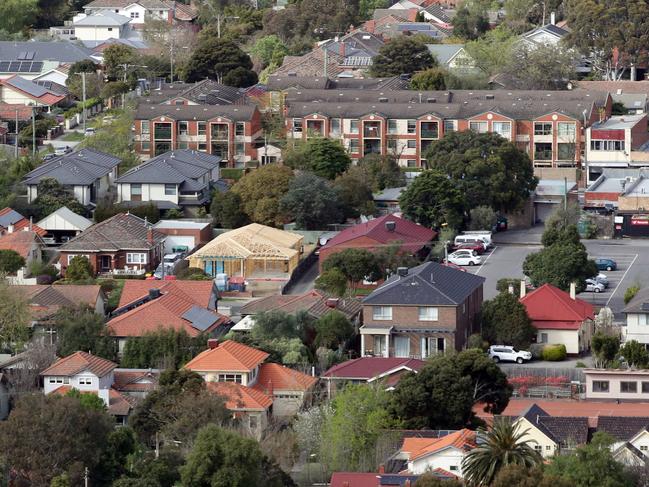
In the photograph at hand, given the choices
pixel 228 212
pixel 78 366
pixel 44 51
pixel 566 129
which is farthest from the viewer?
pixel 44 51

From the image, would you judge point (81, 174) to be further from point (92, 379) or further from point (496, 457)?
point (496, 457)

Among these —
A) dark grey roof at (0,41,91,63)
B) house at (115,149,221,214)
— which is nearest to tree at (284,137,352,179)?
house at (115,149,221,214)

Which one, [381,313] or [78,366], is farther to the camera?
[381,313]

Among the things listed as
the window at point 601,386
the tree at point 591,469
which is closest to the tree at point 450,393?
the window at point 601,386

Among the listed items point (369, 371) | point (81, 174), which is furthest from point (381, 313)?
point (81, 174)

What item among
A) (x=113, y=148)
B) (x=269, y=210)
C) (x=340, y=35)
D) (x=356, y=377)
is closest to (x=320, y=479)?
(x=356, y=377)

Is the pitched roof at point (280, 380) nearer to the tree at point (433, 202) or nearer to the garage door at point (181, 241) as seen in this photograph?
the garage door at point (181, 241)
